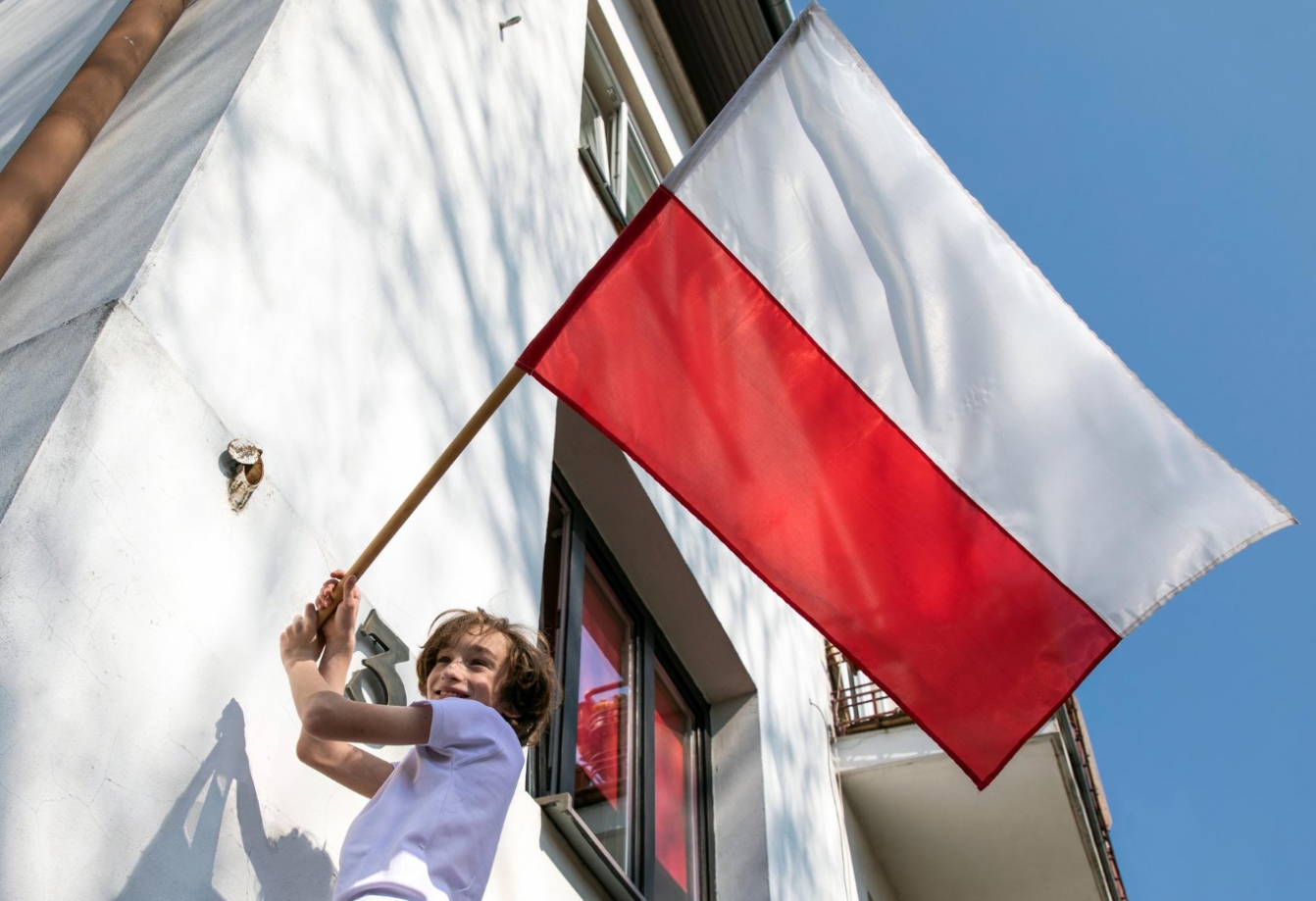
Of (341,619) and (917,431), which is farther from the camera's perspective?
(917,431)

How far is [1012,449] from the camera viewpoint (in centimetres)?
373

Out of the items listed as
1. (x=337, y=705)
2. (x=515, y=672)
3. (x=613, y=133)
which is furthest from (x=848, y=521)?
(x=613, y=133)

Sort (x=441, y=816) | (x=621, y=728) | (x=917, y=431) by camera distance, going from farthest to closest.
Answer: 1. (x=621, y=728)
2. (x=917, y=431)
3. (x=441, y=816)

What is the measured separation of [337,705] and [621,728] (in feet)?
10.7

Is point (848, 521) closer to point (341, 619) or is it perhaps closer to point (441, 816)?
point (341, 619)

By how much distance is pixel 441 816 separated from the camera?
2.27m

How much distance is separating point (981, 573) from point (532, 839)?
1506 millimetres

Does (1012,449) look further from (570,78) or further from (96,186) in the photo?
(570,78)

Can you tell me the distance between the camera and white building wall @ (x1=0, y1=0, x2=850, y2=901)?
217cm

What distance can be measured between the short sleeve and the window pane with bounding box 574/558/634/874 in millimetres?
2427

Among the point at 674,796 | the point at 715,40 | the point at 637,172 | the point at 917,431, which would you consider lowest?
the point at 917,431

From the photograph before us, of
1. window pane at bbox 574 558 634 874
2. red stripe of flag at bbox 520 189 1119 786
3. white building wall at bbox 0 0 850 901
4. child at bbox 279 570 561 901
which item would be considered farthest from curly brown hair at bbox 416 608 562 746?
window pane at bbox 574 558 634 874

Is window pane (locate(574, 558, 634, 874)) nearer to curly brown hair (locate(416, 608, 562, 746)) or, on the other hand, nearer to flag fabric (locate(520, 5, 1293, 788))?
flag fabric (locate(520, 5, 1293, 788))

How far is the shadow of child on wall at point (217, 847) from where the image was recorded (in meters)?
2.19
